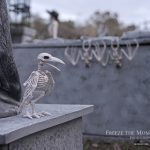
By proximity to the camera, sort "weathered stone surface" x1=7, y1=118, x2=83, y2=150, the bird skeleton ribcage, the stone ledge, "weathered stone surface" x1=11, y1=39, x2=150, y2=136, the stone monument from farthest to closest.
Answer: "weathered stone surface" x1=11, y1=39, x2=150, y2=136 < the stone monument < the bird skeleton ribcage < "weathered stone surface" x1=7, y1=118, x2=83, y2=150 < the stone ledge

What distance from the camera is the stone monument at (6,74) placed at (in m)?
2.12

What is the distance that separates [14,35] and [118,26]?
51.9 ft

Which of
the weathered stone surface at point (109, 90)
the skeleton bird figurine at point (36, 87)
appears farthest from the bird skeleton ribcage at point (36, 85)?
the weathered stone surface at point (109, 90)

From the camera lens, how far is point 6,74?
2148mm

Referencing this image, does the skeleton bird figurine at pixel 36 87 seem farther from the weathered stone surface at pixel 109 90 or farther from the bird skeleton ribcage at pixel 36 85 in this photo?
the weathered stone surface at pixel 109 90

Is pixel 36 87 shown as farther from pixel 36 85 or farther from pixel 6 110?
pixel 6 110

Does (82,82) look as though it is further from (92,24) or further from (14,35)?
(92,24)

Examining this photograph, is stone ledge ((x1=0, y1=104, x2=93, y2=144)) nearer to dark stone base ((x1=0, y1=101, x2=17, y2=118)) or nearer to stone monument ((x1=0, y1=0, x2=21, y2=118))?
dark stone base ((x1=0, y1=101, x2=17, y2=118))

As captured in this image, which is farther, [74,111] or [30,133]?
[74,111]

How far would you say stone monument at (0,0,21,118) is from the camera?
2.12 metres

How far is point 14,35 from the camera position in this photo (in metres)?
6.79

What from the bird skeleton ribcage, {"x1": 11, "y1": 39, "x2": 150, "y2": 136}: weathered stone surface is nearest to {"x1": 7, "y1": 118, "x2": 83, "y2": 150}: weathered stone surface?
the bird skeleton ribcage

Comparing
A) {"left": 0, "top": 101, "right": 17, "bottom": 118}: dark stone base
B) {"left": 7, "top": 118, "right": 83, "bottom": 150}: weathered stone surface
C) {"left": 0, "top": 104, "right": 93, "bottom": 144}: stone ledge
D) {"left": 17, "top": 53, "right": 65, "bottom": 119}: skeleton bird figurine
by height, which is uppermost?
{"left": 17, "top": 53, "right": 65, "bottom": 119}: skeleton bird figurine

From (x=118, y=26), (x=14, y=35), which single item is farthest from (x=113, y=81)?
(x=118, y=26)
